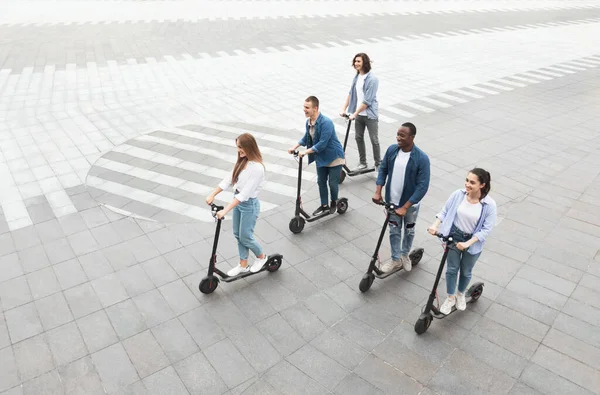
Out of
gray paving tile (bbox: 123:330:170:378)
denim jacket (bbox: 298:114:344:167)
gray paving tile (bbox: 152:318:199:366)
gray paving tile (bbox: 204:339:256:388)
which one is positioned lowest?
gray paving tile (bbox: 123:330:170:378)

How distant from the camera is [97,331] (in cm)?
486

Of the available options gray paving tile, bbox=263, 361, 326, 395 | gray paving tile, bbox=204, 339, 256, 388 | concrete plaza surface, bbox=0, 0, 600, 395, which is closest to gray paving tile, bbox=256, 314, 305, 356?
concrete plaza surface, bbox=0, 0, 600, 395

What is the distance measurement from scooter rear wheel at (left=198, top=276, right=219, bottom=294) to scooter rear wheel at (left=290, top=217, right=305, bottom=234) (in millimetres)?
1583

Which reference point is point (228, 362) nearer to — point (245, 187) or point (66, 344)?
point (66, 344)

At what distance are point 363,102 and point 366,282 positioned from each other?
365 cm

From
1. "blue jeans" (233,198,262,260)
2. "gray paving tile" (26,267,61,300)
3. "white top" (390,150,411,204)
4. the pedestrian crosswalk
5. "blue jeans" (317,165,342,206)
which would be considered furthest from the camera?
the pedestrian crosswalk

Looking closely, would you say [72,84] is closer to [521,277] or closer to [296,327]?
[296,327]

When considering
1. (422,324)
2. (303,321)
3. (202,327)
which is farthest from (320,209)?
(202,327)

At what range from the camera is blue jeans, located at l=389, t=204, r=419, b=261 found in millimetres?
5474

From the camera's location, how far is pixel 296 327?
4.97 meters

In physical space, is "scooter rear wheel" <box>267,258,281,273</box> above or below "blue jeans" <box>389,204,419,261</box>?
below

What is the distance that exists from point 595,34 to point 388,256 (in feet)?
79.6

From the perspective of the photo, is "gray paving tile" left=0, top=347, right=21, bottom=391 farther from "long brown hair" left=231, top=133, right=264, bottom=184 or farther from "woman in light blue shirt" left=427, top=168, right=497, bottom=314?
"woman in light blue shirt" left=427, top=168, right=497, bottom=314

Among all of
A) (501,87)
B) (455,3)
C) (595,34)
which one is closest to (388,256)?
(501,87)
